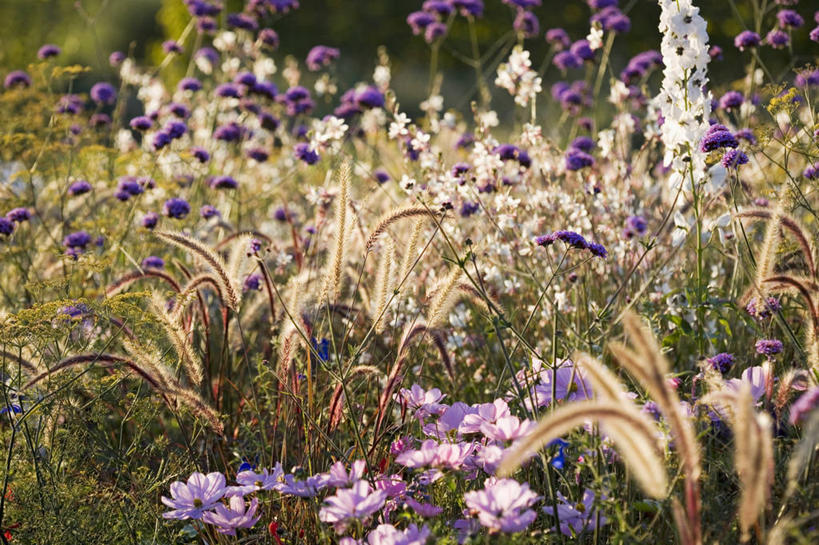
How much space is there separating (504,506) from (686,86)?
1647mm

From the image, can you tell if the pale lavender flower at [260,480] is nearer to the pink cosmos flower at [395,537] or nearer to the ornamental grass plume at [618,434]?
the pink cosmos flower at [395,537]

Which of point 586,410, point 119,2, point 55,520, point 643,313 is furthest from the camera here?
point 119,2

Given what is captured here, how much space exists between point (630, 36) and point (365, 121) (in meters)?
11.5

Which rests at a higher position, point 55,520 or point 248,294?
point 248,294

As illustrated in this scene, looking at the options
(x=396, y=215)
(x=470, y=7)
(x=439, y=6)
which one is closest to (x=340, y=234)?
(x=396, y=215)

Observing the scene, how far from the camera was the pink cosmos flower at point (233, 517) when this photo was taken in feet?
6.69

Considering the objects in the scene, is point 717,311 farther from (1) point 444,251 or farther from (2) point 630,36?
(2) point 630,36

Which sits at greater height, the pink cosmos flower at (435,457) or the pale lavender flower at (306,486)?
the pink cosmos flower at (435,457)

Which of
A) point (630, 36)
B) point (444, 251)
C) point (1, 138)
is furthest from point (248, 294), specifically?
point (630, 36)

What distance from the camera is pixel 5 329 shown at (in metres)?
2.29

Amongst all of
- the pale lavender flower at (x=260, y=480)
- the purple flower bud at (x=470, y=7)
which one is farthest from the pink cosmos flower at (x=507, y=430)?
the purple flower bud at (x=470, y=7)

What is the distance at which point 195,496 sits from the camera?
85.2 inches

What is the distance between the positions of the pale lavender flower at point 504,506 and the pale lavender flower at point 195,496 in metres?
0.74

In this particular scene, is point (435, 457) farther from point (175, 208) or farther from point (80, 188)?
point (80, 188)
